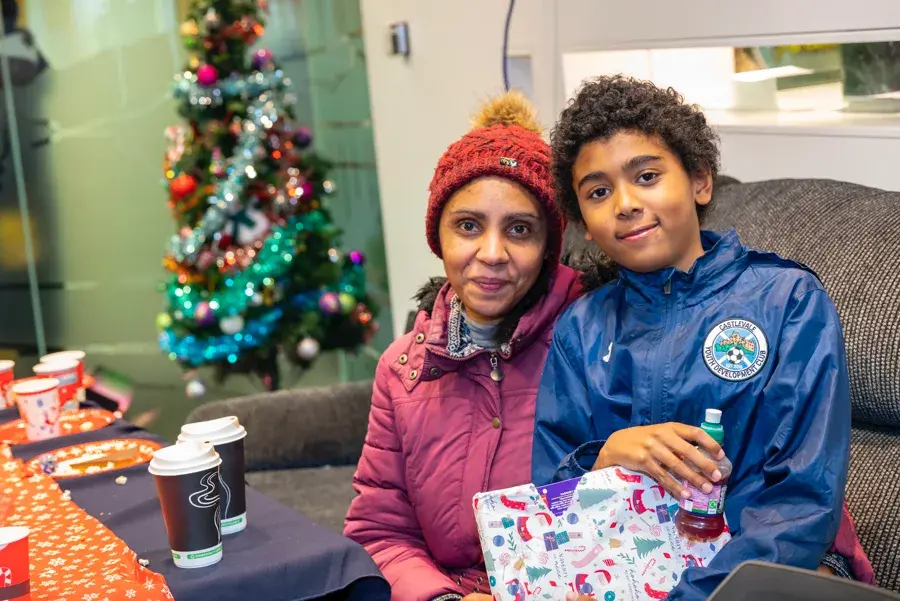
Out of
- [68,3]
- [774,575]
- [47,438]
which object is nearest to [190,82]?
[68,3]

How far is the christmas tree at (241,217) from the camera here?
3758 mm

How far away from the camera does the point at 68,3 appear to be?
4.39 metres

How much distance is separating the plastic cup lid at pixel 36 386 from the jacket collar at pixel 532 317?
0.69 m

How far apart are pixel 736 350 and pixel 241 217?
284cm

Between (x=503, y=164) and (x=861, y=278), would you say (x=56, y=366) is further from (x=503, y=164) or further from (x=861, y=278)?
(x=861, y=278)

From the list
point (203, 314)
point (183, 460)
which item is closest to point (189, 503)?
point (183, 460)

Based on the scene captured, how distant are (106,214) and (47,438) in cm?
292

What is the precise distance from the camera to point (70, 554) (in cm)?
131

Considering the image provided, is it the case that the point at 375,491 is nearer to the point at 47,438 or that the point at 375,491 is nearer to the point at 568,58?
the point at 47,438

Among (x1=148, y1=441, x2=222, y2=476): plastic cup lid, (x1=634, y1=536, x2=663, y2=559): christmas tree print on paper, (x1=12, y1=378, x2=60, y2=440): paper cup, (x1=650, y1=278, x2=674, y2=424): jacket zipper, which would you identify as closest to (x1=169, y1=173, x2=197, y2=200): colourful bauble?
(x1=12, y1=378, x2=60, y2=440): paper cup

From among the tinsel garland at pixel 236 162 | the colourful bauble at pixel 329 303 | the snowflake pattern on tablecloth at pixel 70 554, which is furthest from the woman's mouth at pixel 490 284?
the colourful bauble at pixel 329 303

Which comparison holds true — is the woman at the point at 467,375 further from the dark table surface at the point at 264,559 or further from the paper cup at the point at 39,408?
the paper cup at the point at 39,408

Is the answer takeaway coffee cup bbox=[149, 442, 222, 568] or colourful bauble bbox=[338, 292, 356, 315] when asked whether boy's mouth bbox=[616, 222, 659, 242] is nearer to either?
takeaway coffee cup bbox=[149, 442, 222, 568]

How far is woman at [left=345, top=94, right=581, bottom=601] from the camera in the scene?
5.18 ft
